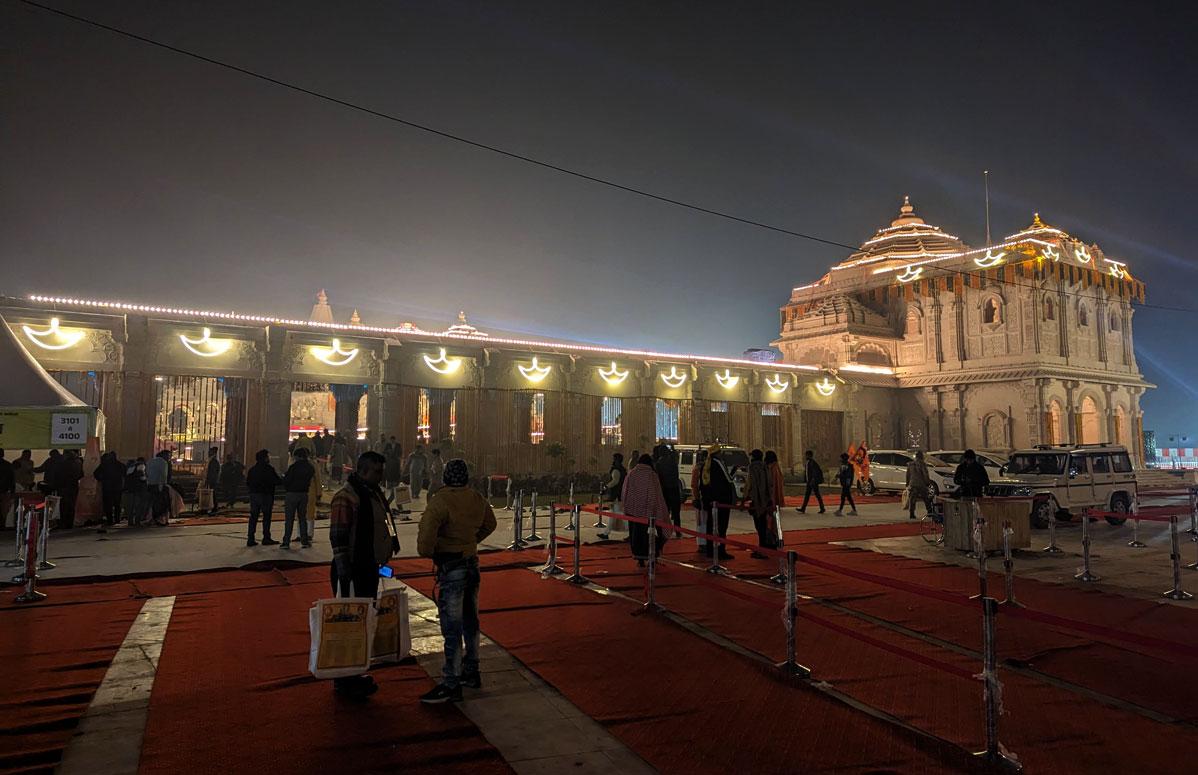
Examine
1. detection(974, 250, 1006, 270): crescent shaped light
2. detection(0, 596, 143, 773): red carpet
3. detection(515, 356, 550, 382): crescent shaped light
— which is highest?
detection(974, 250, 1006, 270): crescent shaped light

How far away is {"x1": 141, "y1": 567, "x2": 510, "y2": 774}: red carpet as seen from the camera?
4.04 metres

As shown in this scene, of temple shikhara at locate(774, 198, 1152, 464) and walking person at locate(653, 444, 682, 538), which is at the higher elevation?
temple shikhara at locate(774, 198, 1152, 464)

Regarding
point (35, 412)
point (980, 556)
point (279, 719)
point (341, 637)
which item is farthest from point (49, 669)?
point (980, 556)

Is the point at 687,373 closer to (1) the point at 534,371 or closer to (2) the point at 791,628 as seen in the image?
(1) the point at 534,371

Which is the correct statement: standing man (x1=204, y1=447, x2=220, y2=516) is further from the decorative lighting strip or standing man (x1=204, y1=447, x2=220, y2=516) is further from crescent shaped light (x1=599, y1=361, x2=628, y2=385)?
crescent shaped light (x1=599, y1=361, x2=628, y2=385)

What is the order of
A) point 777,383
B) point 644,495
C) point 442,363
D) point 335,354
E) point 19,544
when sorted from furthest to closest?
point 777,383 → point 442,363 → point 335,354 → point 644,495 → point 19,544

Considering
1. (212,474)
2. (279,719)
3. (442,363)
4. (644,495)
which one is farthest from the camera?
(442,363)

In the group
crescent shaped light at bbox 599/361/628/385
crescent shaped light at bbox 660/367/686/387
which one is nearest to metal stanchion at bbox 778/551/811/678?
crescent shaped light at bbox 599/361/628/385

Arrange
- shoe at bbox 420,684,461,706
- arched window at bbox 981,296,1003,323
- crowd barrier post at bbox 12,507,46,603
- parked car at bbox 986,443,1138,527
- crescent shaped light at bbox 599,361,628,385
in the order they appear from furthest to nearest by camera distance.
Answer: arched window at bbox 981,296,1003,323 < crescent shaped light at bbox 599,361,628,385 < parked car at bbox 986,443,1138,527 < crowd barrier post at bbox 12,507,46,603 < shoe at bbox 420,684,461,706

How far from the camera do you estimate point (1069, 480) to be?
49.3ft

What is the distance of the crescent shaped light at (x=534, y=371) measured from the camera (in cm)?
2317

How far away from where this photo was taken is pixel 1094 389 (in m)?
33.9

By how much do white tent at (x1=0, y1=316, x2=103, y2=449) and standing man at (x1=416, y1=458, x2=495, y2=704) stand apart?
9.59 meters

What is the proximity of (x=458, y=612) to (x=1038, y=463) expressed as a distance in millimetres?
14797
